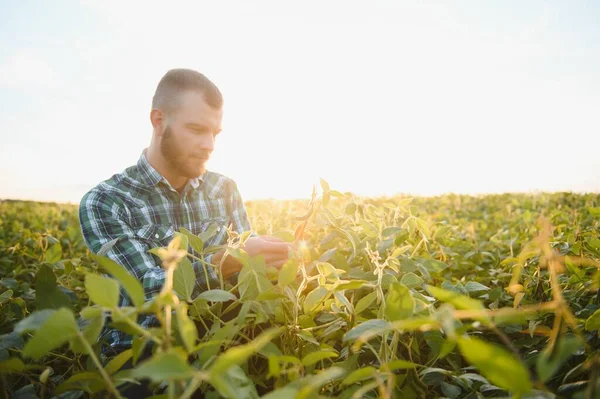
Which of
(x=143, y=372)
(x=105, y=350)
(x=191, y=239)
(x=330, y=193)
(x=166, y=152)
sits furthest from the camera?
(x=166, y=152)

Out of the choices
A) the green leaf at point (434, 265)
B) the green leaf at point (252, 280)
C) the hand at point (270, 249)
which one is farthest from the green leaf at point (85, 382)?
the green leaf at point (434, 265)

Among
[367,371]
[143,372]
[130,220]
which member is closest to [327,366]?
[367,371]

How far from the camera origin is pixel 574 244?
147 cm

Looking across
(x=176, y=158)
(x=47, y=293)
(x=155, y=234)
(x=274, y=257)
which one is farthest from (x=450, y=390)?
(x=176, y=158)

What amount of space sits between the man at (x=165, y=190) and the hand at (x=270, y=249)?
2.20 ft

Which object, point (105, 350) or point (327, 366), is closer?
point (327, 366)

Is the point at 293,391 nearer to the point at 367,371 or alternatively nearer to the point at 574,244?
the point at 367,371

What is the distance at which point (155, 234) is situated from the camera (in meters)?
2.11

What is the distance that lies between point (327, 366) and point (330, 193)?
52cm

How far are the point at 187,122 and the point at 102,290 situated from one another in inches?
74.6

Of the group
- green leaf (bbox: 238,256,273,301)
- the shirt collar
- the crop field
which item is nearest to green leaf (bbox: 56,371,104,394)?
the crop field

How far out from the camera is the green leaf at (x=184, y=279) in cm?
88

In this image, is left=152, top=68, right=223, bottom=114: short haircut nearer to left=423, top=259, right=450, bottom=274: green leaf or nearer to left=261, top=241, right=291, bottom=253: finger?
left=261, top=241, right=291, bottom=253: finger

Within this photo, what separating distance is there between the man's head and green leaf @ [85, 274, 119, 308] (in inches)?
71.8
